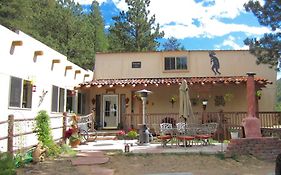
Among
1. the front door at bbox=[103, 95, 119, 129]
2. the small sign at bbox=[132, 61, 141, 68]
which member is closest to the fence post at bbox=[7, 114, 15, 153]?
the front door at bbox=[103, 95, 119, 129]

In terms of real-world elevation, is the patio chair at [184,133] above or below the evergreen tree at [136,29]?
below


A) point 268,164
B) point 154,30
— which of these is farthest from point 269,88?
point 154,30

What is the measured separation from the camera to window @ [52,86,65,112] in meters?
15.9

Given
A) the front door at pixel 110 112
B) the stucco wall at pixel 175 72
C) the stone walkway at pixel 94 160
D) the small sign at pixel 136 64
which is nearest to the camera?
the stone walkway at pixel 94 160

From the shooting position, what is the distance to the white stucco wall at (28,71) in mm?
10906

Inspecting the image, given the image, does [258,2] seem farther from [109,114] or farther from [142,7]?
[142,7]

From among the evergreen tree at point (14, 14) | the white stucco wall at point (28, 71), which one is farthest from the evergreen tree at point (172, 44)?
the white stucco wall at point (28, 71)

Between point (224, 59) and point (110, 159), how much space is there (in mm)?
14158

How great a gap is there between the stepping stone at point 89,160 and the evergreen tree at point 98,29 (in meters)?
29.4

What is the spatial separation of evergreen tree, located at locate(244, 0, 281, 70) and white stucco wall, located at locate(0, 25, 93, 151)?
8992mm

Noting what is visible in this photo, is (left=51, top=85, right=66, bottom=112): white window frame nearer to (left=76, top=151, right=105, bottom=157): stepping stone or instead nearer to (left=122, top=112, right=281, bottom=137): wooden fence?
(left=122, top=112, right=281, bottom=137): wooden fence

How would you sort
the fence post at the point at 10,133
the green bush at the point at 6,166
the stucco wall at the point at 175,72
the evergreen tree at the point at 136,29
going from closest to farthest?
the green bush at the point at 6,166
the fence post at the point at 10,133
the stucco wall at the point at 175,72
the evergreen tree at the point at 136,29

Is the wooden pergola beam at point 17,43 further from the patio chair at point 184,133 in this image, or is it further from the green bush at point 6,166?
the patio chair at point 184,133

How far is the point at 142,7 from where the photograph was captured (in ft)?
126
